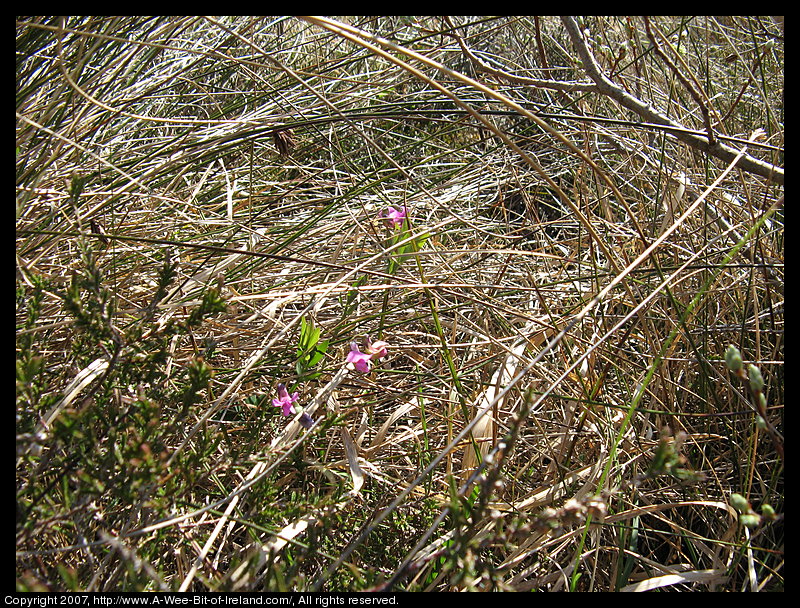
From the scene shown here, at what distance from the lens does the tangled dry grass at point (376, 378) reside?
2.92ft

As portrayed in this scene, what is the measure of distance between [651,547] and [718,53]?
2728mm

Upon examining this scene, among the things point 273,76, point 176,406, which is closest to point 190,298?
point 176,406

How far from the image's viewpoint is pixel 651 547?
1.20m

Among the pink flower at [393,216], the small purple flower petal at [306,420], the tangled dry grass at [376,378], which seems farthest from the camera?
the pink flower at [393,216]

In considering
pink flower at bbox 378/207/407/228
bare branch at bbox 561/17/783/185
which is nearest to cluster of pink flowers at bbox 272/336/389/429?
pink flower at bbox 378/207/407/228

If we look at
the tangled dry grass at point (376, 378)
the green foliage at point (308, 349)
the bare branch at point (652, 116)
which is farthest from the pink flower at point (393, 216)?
the bare branch at point (652, 116)

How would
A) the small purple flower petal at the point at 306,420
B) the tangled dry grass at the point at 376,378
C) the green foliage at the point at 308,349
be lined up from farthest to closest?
the green foliage at the point at 308,349, the small purple flower petal at the point at 306,420, the tangled dry grass at the point at 376,378

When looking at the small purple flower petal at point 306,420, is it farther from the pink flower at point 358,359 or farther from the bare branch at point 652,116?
the bare branch at point 652,116

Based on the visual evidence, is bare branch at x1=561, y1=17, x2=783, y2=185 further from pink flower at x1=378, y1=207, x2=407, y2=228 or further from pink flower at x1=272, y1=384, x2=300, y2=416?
pink flower at x1=272, y1=384, x2=300, y2=416

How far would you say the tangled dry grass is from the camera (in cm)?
89

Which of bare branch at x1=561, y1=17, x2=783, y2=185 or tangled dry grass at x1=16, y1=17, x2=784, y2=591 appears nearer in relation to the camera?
tangled dry grass at x1=16, y1=17, x2=784, y2=591

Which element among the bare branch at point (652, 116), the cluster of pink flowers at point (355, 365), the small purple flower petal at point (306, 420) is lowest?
the small purple flower petal at point (306, 420)

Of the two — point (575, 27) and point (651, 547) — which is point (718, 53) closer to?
point (575, 27)
